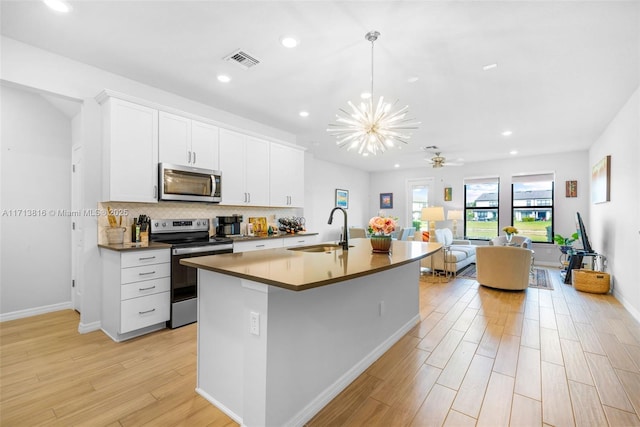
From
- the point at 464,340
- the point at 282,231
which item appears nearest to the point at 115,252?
the point at 282,231

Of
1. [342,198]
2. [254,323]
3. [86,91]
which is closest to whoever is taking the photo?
[254,323]

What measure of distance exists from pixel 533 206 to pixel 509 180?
0.86m

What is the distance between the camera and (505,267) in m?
4.62

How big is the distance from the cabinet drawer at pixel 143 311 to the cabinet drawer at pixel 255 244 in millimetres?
976

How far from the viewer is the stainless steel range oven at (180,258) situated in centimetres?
308

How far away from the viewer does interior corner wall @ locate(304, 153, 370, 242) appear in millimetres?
6985

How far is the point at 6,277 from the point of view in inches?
131

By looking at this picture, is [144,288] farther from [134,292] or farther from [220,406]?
[220,406]

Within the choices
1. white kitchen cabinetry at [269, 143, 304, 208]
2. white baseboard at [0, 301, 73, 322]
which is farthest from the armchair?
white baseboard at [0, 301, 73, 322]

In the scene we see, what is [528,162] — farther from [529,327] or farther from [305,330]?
[305,330]

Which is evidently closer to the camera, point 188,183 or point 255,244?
point 188,183

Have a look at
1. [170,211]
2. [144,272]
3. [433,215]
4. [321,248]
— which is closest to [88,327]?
[144,272]

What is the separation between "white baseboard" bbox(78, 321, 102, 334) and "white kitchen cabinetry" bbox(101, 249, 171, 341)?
9 centimetres

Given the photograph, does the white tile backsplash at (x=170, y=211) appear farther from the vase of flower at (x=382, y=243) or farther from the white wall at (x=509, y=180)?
the white wall at (x=509, y=180)
